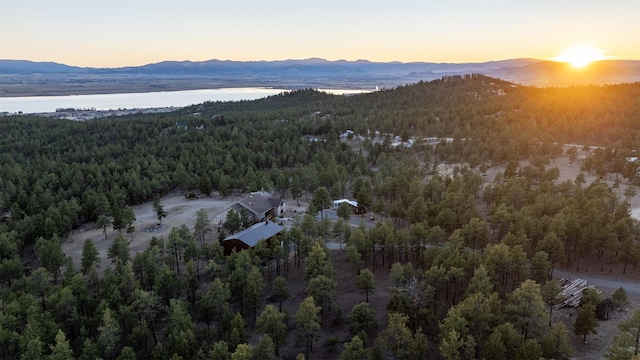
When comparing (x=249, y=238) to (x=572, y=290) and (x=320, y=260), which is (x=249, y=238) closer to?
(x=320, y=260)

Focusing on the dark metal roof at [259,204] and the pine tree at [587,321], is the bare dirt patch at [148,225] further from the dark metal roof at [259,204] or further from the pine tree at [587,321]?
the pine tree at [587,321]

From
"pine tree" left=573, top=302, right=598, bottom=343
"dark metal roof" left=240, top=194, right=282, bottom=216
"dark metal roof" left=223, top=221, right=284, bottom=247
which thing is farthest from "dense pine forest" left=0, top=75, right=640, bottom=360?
"dark metal roof" left=240, top=194, right=282, bottom=216

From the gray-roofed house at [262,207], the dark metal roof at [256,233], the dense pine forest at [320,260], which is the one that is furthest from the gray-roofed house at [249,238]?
the gray-roofed house at [262,207]

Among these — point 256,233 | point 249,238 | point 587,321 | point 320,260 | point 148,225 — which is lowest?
point 148,225

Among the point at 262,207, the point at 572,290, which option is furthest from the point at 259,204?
the point at 572,290

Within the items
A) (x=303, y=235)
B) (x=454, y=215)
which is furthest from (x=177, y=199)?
(x=454, y=215)

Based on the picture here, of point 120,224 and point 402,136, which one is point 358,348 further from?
point 402,136

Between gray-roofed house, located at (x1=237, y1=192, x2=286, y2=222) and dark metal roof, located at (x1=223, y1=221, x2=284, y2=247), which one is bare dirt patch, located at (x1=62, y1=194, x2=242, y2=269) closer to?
gray-roofed house, located at (x1=237, y1=192, x2=286, y2=222)
